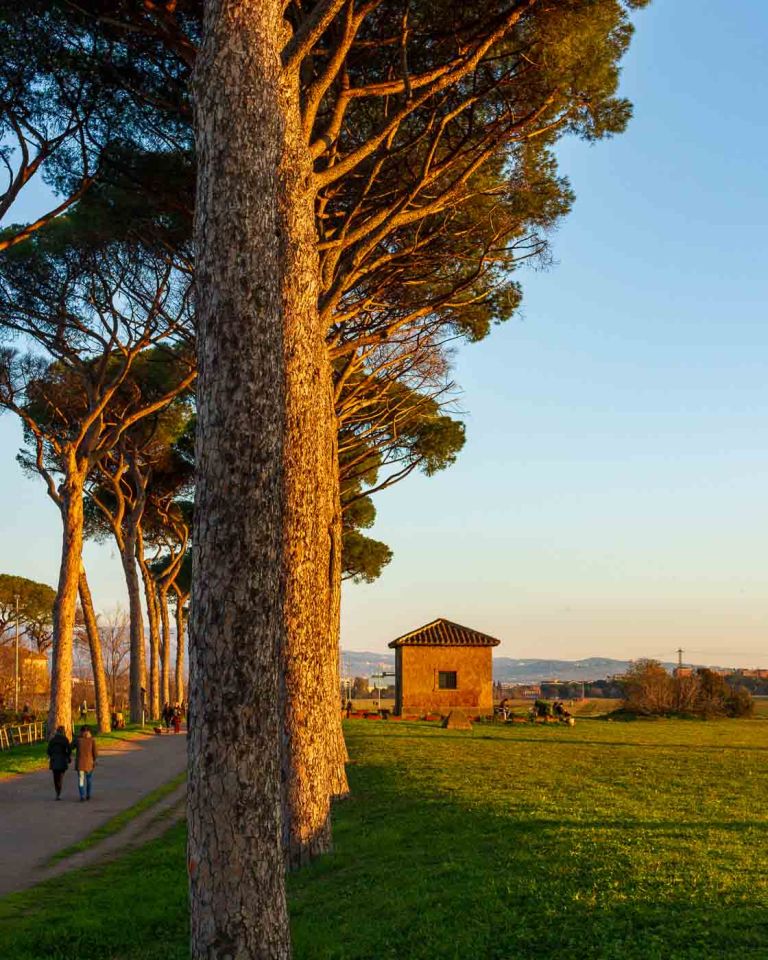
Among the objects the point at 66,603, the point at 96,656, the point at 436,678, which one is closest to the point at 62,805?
the point at 66,603

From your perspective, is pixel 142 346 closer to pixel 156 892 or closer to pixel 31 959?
pixel 156 892

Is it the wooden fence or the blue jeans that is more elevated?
the blue jeans

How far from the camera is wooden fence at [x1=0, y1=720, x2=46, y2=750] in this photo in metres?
31.5

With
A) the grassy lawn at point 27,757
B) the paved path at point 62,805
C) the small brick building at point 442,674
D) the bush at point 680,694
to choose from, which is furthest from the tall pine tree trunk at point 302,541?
the small brick building at point 442,674

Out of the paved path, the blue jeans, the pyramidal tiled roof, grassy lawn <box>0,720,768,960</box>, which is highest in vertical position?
the pyramidal tiled roof

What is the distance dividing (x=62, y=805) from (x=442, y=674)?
29.2 m

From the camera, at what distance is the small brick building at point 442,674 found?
4625 cm

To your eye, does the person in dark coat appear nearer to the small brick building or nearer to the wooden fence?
the wooden fence

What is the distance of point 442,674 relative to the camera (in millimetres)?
46469

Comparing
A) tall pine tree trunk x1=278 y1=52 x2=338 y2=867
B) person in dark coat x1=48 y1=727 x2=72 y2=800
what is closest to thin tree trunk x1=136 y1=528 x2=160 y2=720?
person in dark coat x1=48 y1=727 x2=72 y2=800

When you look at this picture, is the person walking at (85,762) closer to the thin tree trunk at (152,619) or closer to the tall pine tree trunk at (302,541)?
the tall pine tree trunk at (302,541)

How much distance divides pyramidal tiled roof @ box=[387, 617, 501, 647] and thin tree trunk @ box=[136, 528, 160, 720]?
10524mm

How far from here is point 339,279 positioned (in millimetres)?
15406

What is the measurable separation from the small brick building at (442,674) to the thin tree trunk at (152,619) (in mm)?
10561
